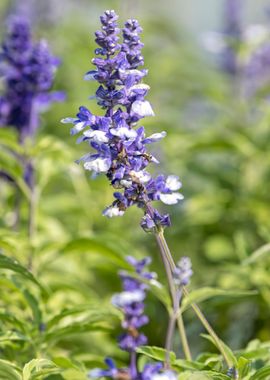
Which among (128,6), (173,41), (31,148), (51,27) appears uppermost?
(173,41)

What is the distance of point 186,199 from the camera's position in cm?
486

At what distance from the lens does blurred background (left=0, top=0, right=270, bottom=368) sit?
354 cm

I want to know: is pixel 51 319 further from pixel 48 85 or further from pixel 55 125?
pixel 55 125

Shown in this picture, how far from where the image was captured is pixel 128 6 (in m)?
5.61

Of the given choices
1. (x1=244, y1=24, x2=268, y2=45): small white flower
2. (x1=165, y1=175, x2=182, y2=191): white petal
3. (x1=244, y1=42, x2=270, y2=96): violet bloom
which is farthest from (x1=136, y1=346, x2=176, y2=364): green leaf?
(x1=244, y1=42, x2=270, y2=96): violet bloom

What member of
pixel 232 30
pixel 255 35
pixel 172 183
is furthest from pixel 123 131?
pixel 232 30

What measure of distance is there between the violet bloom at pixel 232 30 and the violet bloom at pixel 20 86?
6.40 ft

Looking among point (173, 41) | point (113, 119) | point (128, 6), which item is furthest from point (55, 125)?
point (113, 119)

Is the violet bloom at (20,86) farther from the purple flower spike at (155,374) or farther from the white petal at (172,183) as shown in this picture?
the purple flower spike at (155,374)

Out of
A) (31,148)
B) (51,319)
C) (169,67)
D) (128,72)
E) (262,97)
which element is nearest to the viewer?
(128,72)

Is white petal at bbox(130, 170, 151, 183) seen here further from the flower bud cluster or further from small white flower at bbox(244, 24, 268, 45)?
small white flower at bbox(244, 24, 268, 45)

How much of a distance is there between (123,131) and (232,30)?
3.88 meters

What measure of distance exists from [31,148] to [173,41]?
507cm

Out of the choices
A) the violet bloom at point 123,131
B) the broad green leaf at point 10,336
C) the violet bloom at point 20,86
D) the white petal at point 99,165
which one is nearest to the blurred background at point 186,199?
the violet bloom at point 20,86
